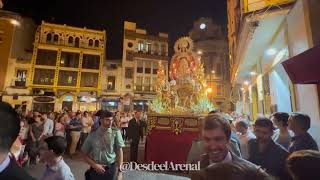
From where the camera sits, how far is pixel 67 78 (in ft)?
125

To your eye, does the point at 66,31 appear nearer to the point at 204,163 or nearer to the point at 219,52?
the point at 219,52

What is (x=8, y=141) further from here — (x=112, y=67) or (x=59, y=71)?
(x=59, y=71)

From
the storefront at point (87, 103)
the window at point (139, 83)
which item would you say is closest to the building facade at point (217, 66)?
the window at point (139, 83)

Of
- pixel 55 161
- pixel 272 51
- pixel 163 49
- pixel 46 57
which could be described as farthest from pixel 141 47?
pixel 55 161

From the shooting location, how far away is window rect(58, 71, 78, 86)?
124 feet

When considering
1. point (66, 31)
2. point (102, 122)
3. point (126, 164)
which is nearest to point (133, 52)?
point (66, 31)

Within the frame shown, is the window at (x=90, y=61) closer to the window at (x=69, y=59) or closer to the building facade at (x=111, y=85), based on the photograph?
the window at (x=69, y=59)

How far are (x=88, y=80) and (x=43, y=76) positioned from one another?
7245mm

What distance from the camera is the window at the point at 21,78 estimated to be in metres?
34.9

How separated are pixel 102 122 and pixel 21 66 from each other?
38.3 meters

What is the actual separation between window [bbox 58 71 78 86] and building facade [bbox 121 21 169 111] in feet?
27.6

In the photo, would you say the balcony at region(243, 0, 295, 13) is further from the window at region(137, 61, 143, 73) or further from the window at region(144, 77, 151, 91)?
the window at region(137, 61, 143, 73)

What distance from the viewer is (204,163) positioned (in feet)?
7.13

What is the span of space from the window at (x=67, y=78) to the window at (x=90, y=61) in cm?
237
